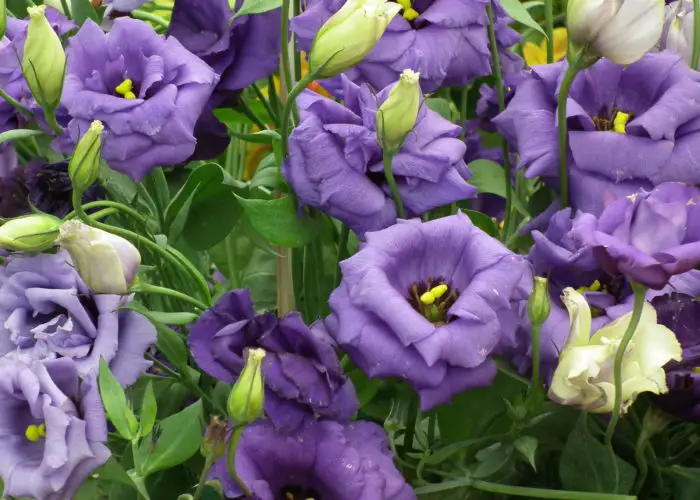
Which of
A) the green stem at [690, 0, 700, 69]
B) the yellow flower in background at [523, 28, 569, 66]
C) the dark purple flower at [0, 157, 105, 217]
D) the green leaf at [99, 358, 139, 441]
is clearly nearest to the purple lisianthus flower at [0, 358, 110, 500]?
the green leaf at [99, 358, 139, 441]

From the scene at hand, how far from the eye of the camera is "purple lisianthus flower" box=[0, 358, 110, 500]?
0.39 m

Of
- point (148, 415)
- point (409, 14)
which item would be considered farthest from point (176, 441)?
point (409, 14)

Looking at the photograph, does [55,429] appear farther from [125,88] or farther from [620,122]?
[620,122]

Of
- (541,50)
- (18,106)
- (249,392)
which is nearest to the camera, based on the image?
(249,392)

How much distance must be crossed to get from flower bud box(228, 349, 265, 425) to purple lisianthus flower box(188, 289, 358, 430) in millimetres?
46

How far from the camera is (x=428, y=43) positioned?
0.46 m

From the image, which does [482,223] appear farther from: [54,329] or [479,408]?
[54,329]

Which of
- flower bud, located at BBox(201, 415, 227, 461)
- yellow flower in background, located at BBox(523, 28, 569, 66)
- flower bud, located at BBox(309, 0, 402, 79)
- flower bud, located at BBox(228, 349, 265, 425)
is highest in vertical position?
flower bud, located at BBox(309, 0, 402, 79)

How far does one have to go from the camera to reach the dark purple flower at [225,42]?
48 cm

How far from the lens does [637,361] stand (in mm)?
389

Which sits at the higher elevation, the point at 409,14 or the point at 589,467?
the point at 409,14

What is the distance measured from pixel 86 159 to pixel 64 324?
80mm

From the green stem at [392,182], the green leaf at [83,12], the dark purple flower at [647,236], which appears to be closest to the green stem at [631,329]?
the dark purple flower at [647,236]

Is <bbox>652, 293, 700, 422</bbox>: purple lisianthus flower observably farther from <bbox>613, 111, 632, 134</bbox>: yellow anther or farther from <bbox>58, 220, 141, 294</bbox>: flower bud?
<bbox>58, 220, 141, 294</bbox>: flower bud
